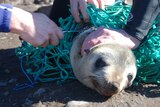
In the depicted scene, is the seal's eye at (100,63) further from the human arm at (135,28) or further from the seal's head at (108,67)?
the human arm at (135,28)

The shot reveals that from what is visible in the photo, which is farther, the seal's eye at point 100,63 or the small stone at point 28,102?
the small stone at point 28,102

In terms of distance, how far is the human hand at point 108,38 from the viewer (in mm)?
2145

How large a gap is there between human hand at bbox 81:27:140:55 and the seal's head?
0.03m

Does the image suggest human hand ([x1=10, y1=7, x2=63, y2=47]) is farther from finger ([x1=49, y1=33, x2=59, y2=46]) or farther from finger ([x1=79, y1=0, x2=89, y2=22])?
finger ([x1=79, y1=0, x2=89, y2=22])

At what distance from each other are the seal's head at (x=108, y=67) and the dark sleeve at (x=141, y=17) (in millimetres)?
148

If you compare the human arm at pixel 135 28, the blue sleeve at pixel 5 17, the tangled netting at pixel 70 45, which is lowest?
the tangled netting at pixel 70 45

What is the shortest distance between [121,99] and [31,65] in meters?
0.73

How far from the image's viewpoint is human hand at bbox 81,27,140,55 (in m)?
2.14

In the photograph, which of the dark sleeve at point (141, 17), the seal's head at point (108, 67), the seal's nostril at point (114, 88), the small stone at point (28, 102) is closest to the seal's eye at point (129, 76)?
the seal's head at point (108, 67)

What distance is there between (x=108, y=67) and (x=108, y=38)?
0.17 metres

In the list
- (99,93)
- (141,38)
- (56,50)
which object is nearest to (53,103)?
(99,93)

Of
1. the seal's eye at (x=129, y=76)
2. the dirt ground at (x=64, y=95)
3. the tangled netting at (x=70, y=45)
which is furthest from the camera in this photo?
the tangled netting at (x=70, y=45)

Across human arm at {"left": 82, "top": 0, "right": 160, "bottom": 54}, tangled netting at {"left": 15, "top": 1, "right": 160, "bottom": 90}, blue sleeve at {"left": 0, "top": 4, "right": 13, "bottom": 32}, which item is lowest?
tangled netting at {"left": 15, "top": 1, "right": 160, "bottom": 90}

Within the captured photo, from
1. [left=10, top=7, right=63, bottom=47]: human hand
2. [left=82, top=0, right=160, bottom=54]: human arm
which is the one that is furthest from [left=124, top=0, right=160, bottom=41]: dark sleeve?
[left=10, top=7, right=63, bottom=47]: human hand
